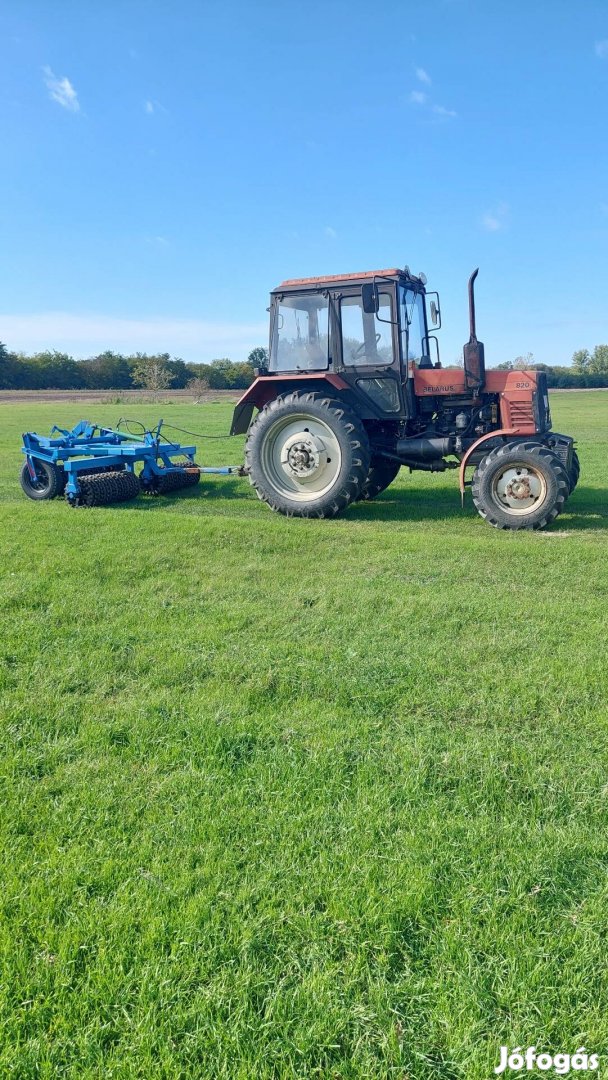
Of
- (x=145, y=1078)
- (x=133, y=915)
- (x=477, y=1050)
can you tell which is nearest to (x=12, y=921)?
(x=133, y=915)

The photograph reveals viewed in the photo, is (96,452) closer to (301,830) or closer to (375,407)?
(375,407)

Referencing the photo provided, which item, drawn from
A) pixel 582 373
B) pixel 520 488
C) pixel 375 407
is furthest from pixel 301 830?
pixel 582 373

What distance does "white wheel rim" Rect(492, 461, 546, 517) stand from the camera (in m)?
7.59

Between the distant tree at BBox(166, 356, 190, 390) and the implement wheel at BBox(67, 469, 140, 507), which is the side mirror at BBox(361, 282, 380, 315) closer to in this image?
the implement wheel at BBox(67, 469, 140, 507)

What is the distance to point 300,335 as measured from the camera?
28.8 feet

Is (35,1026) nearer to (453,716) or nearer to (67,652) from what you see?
(453,716)

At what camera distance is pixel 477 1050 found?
1795mm

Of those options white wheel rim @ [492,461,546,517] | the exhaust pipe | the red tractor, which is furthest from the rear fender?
white wheel rim @ [492,461,546,517]

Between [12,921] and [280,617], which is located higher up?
[280,617]

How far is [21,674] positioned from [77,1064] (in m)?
2.40

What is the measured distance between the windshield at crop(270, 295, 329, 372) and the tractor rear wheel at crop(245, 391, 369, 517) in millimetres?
489

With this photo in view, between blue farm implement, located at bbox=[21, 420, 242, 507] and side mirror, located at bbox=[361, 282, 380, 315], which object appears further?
blue farm implement, located at bbox=[21, 420, 242, 507]

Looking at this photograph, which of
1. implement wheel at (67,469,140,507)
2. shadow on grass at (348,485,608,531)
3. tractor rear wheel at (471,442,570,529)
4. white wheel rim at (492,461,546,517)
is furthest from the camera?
implement wheel at (67,469,140,507)

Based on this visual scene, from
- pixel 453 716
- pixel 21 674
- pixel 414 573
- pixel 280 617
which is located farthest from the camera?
pixel 414 573
